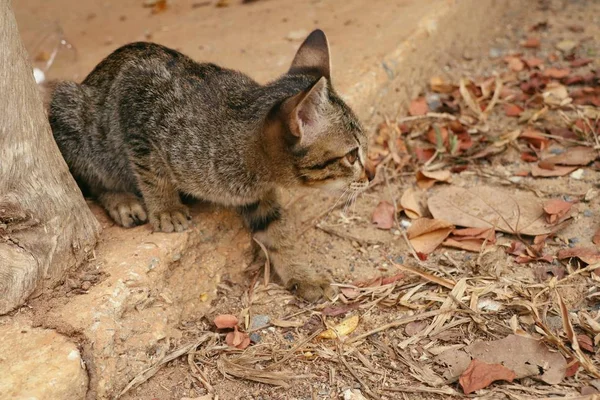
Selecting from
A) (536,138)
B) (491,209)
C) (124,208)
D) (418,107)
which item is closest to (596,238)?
(491,209)

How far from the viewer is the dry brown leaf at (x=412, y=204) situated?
463cm

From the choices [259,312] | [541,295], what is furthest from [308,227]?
[541,295]

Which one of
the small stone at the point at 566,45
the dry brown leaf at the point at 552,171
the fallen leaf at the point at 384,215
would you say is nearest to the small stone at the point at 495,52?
the small stone at the point at 566,45

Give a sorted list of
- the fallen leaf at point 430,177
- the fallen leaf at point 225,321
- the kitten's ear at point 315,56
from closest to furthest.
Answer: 1. the fallen leaf at point 225,321
2. the kitten's ear at point 315,56
3. the fallen leaf at point 430,177

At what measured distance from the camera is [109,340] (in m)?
3.34

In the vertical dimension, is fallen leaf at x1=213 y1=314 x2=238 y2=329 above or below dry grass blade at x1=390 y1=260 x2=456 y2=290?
above

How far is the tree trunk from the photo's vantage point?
3.25m

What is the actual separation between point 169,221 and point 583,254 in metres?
2.43

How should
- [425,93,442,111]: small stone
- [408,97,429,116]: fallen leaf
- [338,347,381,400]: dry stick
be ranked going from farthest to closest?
[425,93,442,111]: small stone
[408,97,429,116]: fallen leaf
[338,347,381,400]: dry stick

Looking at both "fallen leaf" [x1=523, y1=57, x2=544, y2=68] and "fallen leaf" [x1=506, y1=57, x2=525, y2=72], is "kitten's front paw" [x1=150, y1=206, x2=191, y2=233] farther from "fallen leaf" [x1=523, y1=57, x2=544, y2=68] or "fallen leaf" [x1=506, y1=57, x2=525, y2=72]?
"fallen leaf" [x1=523, y1=57, x2=544, y2=68]

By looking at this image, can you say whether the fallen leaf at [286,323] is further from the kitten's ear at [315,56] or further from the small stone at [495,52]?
the small stone at [495,52]

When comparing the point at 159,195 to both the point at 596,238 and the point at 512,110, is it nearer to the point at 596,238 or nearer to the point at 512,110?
the point at 596,238

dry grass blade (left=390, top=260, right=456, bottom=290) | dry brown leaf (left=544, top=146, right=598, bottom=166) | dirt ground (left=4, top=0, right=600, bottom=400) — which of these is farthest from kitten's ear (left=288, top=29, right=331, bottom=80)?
dry brown leaf (left=544, top=146, right=598, bottom=166)

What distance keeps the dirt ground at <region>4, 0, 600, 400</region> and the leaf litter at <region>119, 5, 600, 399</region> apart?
1cm
